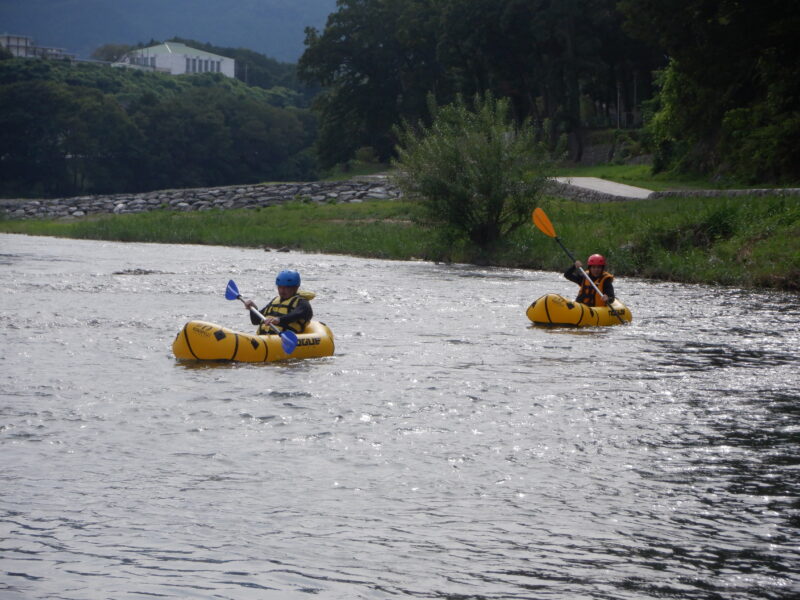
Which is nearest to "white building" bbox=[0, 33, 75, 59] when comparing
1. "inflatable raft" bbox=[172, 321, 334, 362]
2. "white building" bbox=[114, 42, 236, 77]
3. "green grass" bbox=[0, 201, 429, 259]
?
"white building" bbox=[114, 42, 236, 77]

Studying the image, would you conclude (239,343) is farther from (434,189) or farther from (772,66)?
(772,66)

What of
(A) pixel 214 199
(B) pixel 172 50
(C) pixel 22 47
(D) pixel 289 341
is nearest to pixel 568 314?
(D) pixel 289 341

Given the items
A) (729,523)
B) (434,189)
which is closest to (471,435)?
(729,523)

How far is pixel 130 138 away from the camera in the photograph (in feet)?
277

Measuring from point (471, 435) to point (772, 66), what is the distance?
2666 centimetres

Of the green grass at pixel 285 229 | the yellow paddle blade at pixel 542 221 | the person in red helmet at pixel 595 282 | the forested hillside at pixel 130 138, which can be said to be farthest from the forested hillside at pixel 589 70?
the forested hillside at pixel 130 138

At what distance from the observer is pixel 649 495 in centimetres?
751

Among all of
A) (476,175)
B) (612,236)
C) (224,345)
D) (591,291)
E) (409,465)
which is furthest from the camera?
(476,175)

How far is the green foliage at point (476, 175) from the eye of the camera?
28844 mm

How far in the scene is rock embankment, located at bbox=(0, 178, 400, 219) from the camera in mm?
51312

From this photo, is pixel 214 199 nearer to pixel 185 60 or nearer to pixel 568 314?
pixel 568 314

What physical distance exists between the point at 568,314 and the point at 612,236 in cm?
1154

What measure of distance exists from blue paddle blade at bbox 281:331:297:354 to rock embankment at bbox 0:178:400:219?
118 feet

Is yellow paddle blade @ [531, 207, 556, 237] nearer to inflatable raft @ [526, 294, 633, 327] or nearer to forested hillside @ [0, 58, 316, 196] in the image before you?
inflatable raft @ [526, 294, 633, 327]
